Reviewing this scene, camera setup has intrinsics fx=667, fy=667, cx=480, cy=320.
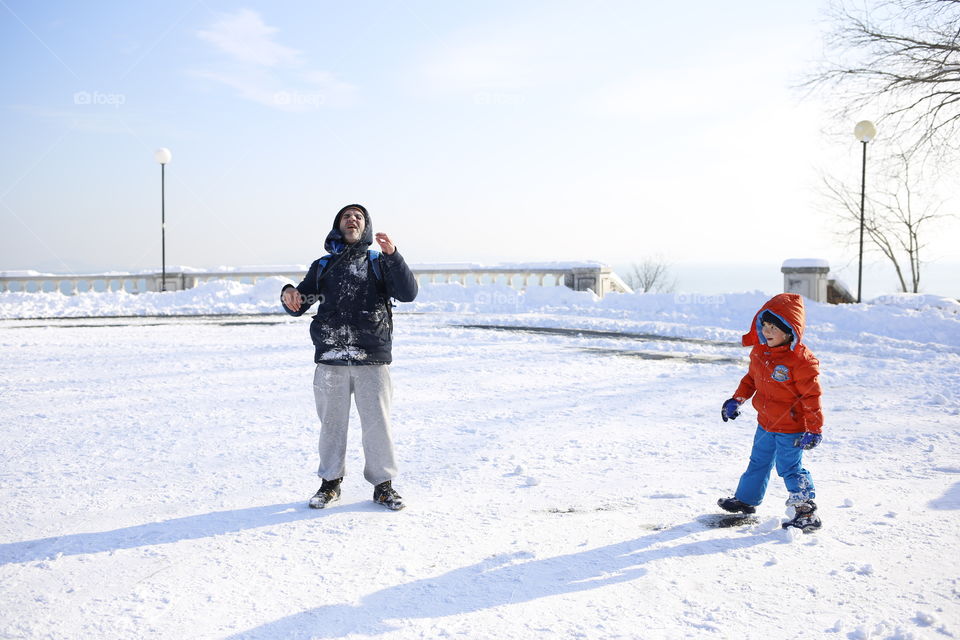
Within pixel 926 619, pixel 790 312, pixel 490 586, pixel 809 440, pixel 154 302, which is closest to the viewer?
pixel 926 619

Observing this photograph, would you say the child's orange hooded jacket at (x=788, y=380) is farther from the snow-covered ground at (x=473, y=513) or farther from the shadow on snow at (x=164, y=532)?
the shadow on snow at (x=164, y=532)

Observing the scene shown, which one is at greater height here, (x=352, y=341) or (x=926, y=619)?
(x=352, y=341)

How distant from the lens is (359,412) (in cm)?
432

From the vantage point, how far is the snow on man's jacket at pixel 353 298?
13.9 feet

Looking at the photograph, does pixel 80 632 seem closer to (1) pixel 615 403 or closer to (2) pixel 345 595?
(2) pixel 345 595

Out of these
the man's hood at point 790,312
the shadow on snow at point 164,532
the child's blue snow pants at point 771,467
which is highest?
the man's hood at point 790,312

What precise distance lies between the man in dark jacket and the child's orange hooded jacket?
2.20 meters

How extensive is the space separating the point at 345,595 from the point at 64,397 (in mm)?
6211

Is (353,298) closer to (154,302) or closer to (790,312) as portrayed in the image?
(790,312)

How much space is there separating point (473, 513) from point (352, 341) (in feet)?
4.32

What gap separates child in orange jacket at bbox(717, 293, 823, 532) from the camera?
3.81 metres

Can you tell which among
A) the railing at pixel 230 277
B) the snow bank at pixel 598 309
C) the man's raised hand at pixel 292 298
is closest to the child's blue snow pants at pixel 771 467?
the man's raised hand at pixel 292 298

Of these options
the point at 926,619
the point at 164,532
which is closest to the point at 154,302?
the point at 164,532

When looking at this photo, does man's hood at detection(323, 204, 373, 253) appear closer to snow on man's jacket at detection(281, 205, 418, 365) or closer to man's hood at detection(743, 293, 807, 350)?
snow on man's jacket at detection(281, 205, 418, 365)
